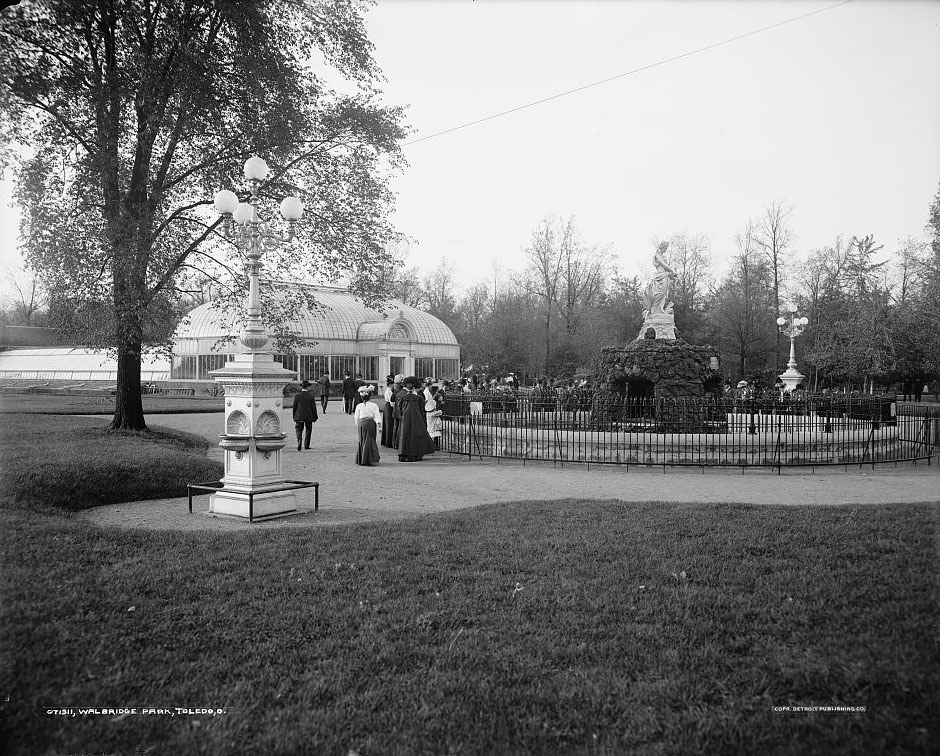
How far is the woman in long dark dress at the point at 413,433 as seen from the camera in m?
13.8

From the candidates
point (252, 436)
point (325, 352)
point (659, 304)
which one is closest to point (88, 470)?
point (252, 436)

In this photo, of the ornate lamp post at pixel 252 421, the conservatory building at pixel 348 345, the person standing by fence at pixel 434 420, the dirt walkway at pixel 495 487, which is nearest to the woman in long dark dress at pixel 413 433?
the dirt walkway at pixel 495 487

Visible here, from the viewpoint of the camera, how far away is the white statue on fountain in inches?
718

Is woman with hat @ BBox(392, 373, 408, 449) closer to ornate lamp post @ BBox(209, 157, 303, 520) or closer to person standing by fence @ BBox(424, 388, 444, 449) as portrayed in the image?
person standing by fence @ BBox(424, 388, 444, 449)

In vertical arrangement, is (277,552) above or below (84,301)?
below

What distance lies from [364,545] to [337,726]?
3110 millimetres

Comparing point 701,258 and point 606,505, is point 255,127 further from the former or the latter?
point 701,258

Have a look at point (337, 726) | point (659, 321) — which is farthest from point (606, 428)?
point (337, 726)

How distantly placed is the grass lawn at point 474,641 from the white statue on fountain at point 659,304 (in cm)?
1211

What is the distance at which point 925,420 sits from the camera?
46.5ft

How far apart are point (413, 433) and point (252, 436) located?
579 cm

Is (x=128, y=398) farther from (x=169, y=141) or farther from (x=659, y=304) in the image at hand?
(x=659, y=304)

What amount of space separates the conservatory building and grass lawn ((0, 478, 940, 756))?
30.8 m

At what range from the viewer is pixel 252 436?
8.26 metres
